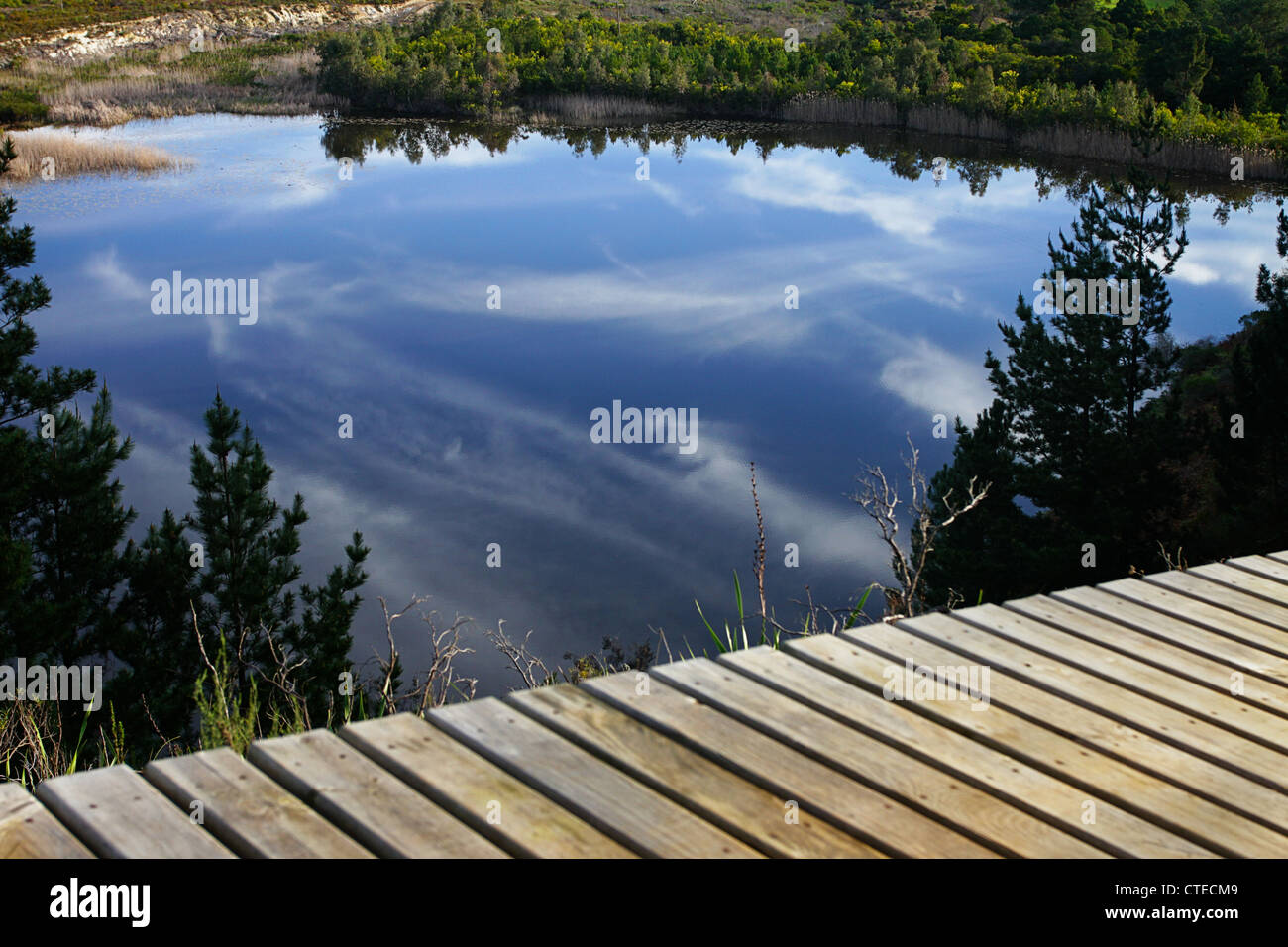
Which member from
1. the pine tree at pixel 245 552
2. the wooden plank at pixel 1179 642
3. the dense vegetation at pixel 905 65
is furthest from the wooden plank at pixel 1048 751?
the dense vegetation at pixel 905 65

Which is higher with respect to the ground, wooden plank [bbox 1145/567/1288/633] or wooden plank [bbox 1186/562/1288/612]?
wooden plank [bbox 1145/567/1288/633]

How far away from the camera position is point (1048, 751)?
126 inches

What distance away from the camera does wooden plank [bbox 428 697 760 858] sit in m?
2.69

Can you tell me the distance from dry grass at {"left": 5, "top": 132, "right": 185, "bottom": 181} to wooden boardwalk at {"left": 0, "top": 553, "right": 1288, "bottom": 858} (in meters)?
31.8

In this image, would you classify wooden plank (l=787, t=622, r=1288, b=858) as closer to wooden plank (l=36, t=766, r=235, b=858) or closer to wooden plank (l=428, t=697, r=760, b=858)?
wooden plank (l=428, t=697, r=760, b=858)

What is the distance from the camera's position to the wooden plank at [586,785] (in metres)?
2.69

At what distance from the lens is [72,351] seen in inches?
820

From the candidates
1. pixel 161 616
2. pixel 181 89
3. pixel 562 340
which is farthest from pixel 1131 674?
pixel 181 89

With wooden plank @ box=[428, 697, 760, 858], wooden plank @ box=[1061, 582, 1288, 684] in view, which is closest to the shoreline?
wooden plank @ box=[1061, 582, 1288, 684]

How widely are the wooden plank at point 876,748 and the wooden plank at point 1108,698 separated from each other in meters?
0.52
